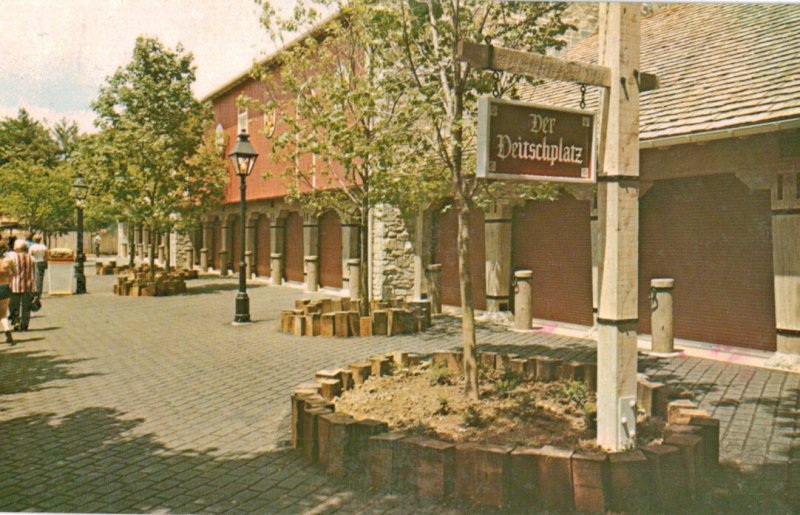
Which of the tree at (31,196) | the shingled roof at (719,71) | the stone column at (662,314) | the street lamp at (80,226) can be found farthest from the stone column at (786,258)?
the tree at (31,196)

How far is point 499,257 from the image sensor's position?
1237cm

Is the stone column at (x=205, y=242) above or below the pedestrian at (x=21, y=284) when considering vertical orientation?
above

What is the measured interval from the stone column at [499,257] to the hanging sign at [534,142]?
8.63 m

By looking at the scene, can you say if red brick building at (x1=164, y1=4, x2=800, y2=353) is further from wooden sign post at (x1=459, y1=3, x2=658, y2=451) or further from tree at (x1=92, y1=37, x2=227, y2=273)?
tree at (x1=92, y1=37, x2=227, y2=273)

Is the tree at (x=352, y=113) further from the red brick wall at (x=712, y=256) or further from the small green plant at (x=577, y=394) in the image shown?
the red brick wall at (x=712, y=256)

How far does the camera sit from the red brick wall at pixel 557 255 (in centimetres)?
1107

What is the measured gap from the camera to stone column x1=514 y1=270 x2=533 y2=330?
1095cm

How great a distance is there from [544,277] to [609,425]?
26.4 feet

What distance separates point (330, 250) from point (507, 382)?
14.3m

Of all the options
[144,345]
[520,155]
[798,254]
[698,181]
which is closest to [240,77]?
[144,345]

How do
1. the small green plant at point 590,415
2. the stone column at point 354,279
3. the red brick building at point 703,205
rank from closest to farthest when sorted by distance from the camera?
the small green plant at point 590,415 < the red brick building at point 703,205 < the stone column at point 354,279

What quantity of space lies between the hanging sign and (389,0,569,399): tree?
169 cm

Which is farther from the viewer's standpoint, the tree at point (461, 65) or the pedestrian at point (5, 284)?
the pedestrian at point (5, 284)

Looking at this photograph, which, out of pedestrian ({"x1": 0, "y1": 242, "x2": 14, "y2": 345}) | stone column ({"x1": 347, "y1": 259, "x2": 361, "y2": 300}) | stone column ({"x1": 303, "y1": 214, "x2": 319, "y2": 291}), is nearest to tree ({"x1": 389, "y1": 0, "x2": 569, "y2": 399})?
pedestrian ({"x1": 0, "y1": 242, "x2": 14, "y2": 345})
